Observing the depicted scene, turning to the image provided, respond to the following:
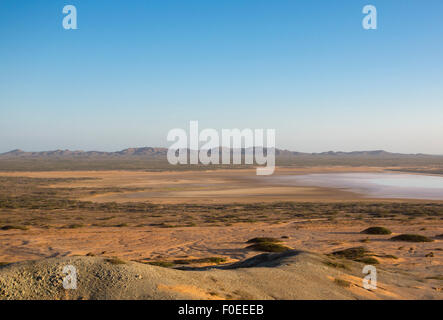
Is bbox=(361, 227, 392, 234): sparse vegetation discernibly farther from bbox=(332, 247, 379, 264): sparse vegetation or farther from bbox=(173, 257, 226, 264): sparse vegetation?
bbox=(173, 257, 226, 264): sparse vegetation

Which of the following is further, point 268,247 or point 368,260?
point 268,247

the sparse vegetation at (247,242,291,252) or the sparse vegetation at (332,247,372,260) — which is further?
the sparse vegetation at (247,242,291,252)

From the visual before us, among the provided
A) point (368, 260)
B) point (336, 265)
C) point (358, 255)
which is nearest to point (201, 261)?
point (336, 265)

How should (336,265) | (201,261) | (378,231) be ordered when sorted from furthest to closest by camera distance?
(378,231), (201,261), (336,265)

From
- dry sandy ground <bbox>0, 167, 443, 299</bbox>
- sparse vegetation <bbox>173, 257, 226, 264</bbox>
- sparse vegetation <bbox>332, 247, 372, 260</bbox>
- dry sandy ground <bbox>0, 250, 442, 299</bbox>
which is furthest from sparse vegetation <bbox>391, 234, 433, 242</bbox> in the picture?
sparse vegetation <bbox>173, 257, 226, 264</bbox>

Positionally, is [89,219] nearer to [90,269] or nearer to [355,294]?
[90,269]

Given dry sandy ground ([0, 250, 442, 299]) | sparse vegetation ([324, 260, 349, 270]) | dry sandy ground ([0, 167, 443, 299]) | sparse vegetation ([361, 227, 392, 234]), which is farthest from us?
sparse vegetation ([361, 227, 392, 234])

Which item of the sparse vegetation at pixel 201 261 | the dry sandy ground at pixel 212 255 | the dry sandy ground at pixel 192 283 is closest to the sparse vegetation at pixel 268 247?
the dry sandy ground at pixel 212 255

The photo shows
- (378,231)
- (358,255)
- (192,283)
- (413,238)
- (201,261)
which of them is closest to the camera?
(192,283)

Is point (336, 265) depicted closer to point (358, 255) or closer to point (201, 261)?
point (358, 255)

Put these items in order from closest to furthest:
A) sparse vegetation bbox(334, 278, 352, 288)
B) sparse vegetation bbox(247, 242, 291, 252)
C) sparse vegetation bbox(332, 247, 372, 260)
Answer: sparse vegetation bbox(334, 278, 352, 288)
sparse vegetation bbox(332, 247, 372, 260)
sparse vegetation bbox(247, 242, 291, 252)
